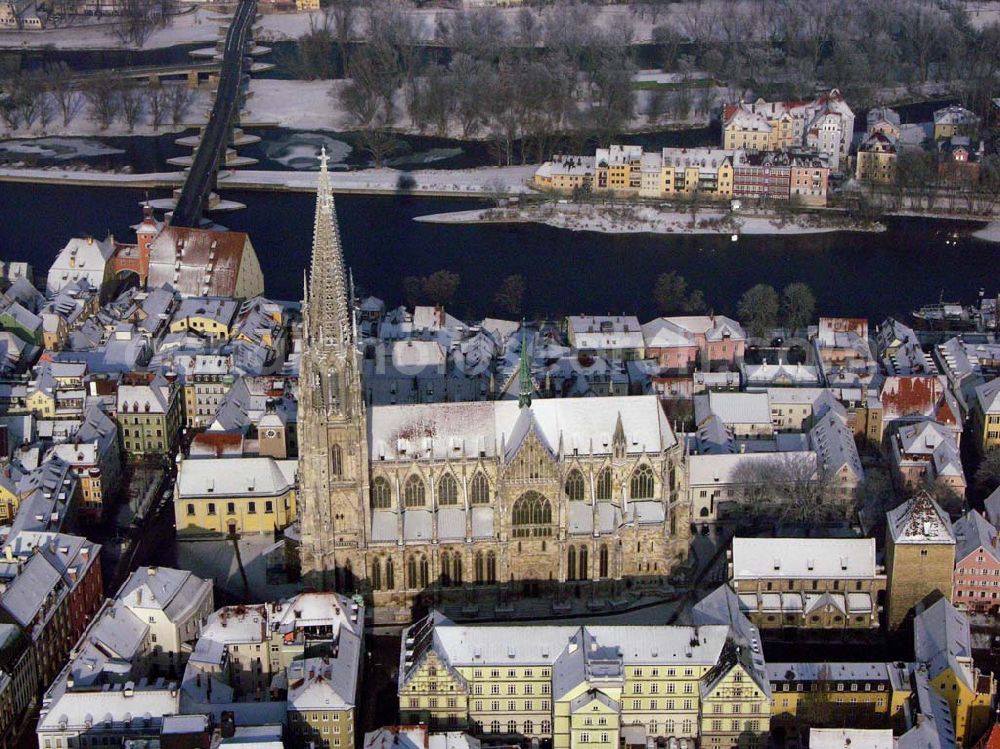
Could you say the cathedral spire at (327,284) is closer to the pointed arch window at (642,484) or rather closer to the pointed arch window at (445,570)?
the pointed arch window at (445,570)

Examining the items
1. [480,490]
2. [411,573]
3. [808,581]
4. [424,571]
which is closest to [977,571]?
[808,581]

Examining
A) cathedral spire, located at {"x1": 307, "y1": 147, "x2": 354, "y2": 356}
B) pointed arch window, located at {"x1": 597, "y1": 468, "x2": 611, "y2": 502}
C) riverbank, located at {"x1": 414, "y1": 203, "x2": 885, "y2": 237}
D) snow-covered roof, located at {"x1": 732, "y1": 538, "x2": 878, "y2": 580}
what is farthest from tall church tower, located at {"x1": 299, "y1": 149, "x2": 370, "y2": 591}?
riverbank, located at {"x1": 414, "y1": 203, "x2": 885, "y2": 237}

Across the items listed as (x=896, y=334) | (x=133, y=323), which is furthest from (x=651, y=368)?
(x=133, y=323)

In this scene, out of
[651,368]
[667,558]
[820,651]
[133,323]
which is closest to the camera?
[820,651]

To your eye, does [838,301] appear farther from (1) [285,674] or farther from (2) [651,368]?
(1) [285,674]

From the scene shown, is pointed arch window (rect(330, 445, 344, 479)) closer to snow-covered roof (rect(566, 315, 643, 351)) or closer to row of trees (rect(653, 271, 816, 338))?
snow-covered roof (rect(566, 315, 643, 351))
